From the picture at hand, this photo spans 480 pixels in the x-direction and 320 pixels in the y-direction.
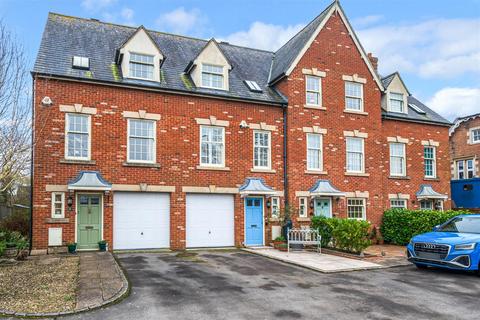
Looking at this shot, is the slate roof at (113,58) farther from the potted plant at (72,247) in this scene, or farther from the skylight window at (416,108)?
the skylight window at (416,108)

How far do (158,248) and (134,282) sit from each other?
7.41 meters

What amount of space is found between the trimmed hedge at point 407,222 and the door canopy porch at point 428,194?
2697 millimetres

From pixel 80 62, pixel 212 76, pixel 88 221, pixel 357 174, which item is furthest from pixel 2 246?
pixel 357 174

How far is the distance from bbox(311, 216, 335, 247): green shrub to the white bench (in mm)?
333

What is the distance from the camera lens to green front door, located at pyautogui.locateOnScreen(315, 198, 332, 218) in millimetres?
21047

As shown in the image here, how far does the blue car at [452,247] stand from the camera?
1212cm

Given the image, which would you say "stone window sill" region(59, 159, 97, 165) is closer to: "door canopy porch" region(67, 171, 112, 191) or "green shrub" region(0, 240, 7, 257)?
"door canopy porch" region(67, 171, 112, 191)

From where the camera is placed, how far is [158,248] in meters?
18.1

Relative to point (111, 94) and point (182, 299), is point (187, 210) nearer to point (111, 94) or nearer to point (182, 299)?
point (111, 94)

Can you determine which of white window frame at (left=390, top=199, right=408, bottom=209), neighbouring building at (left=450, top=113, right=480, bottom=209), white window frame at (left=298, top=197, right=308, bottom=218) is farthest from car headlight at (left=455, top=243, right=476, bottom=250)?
neighbouring building at (left=450, top=113, right=480, bottom=209)

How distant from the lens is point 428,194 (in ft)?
78.2

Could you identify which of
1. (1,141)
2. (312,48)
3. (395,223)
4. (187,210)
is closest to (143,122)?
(187,210)

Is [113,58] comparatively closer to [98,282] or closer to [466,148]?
[98,282]

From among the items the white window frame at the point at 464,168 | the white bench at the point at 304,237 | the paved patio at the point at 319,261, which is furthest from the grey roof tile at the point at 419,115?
the paved patio at the point at 319,261
